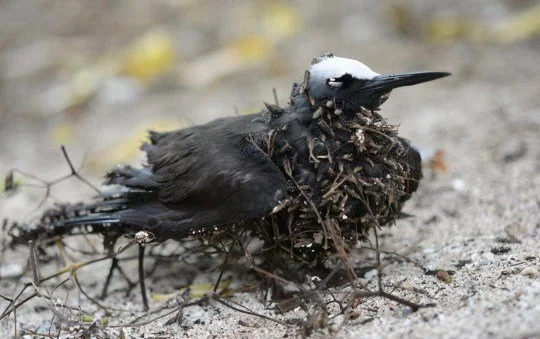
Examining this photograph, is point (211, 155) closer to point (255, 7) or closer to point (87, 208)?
point (87, 208)

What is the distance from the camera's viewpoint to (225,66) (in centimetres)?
646

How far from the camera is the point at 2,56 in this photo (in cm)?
737

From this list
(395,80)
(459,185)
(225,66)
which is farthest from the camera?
(225,66)

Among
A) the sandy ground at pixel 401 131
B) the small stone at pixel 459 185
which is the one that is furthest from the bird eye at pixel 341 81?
the small stone at pixel 459 185

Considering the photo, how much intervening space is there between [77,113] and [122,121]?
0.57 m

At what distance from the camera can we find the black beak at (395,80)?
2.65m

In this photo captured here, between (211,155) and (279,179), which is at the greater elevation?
(211,155)

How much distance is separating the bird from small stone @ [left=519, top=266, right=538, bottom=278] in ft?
1.86

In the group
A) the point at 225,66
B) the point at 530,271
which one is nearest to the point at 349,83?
the point at 530,271

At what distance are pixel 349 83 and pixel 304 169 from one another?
0.39 m

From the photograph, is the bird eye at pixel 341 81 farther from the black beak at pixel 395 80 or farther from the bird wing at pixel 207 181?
→ the bird wing at pixel 207 181

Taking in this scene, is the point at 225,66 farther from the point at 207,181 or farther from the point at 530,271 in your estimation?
the point at 530,271

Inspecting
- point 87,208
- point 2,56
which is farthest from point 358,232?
point 2,56

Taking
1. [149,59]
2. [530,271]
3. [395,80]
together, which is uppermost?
[149,59]
